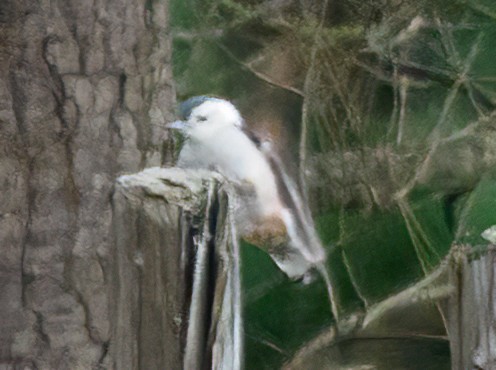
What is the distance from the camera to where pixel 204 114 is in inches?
28.9

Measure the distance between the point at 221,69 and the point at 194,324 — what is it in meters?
0.24

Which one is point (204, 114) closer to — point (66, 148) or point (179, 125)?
point (179, 125)

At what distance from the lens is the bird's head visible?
73 cm

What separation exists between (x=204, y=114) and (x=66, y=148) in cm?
13

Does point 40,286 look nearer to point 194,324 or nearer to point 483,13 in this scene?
point 194,324

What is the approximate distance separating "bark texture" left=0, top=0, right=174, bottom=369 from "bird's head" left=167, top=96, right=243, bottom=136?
0.02 metres

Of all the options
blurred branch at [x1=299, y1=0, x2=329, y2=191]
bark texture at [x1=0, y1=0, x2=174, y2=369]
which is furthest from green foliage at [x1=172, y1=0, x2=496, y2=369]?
bark texture at [x1=0, y1=0, x2=174, y2=369]

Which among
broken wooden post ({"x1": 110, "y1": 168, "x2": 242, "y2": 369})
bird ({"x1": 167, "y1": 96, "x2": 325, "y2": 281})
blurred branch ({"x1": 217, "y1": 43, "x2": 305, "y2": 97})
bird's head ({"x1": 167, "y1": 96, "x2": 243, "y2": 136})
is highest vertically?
blurred branch ({"x1": 217, "y1": 43, "x2": 305, "y2": 97})

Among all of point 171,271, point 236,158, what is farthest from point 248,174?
point 171,271

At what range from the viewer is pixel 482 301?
78 centimetres

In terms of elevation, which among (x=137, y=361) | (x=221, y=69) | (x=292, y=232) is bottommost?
(x=137, y=361)

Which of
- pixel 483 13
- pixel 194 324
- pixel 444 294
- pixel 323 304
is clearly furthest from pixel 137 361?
pixel 483 13

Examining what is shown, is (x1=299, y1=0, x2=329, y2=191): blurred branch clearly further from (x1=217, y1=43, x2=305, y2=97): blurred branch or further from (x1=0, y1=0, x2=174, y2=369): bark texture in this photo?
(x1=0, y1=0, x2=174, y2=369): bark texture

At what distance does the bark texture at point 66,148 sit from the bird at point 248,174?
35 mm
